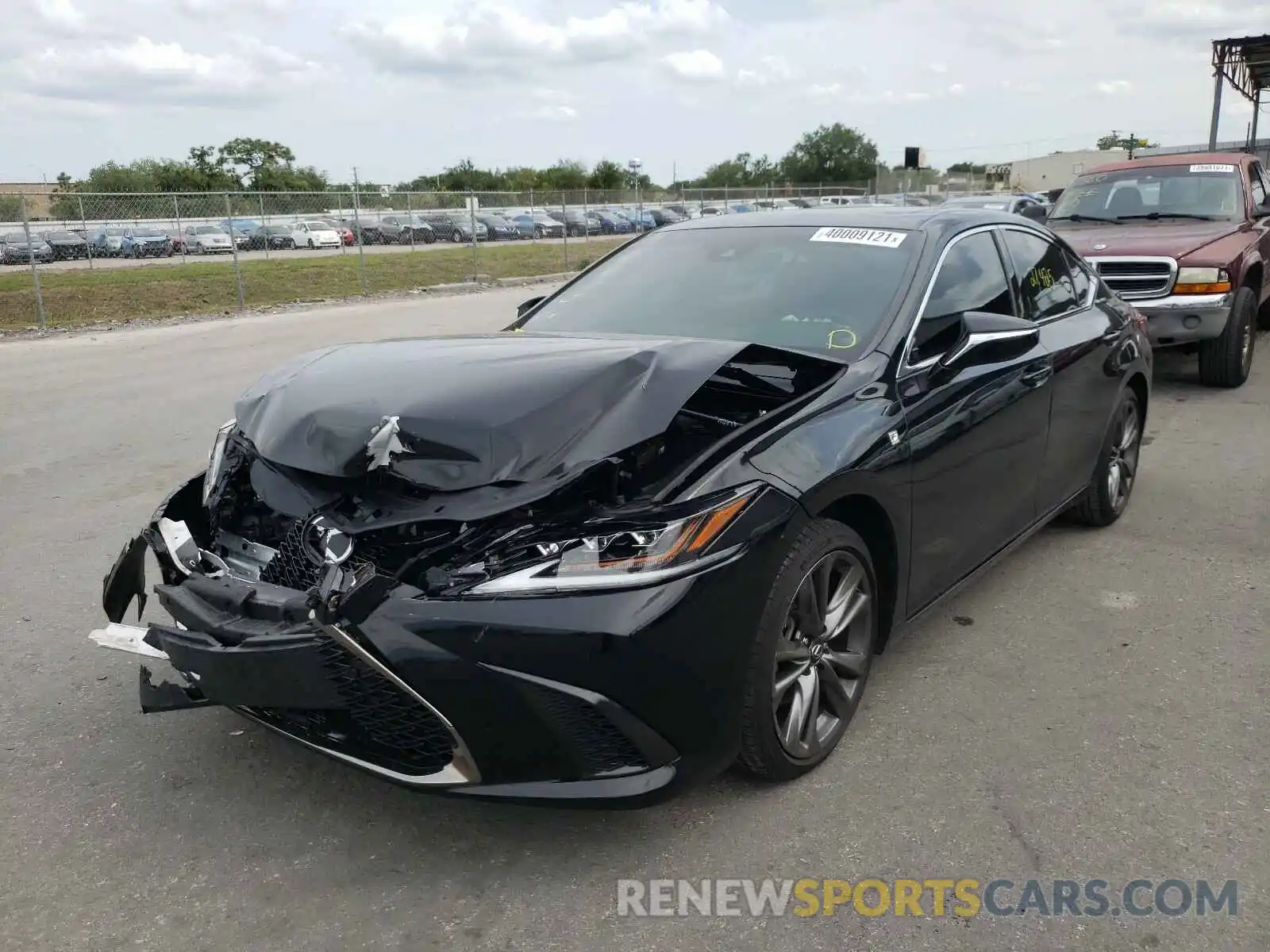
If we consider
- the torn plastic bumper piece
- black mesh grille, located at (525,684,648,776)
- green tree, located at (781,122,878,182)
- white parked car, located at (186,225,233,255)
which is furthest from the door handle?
green tree, located at (781,122,878,182)

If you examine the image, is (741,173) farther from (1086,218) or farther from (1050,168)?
(1086,218)

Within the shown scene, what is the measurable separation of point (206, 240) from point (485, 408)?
26.7 m

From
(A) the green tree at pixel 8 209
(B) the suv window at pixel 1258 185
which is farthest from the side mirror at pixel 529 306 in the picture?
(A) the green tree at pixel 8 209

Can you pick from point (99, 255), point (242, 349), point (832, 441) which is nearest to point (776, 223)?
point (832, 441)

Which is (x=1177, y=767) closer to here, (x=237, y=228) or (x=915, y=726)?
(x=915, y=726)

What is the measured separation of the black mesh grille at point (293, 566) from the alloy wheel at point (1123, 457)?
13.0 feet

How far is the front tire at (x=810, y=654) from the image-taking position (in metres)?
2.76

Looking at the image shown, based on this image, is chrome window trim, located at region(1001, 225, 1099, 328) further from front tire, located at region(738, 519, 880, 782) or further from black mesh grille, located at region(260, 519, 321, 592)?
black mesh grille, located at region(260, 519, 321, 592)

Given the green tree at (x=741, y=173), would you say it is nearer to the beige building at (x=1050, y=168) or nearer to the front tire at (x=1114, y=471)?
the beige building at (x=1050, y=168)

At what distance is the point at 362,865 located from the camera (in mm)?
2727

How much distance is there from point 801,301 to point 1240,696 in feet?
6.63

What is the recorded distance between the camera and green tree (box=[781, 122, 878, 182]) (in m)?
89.2

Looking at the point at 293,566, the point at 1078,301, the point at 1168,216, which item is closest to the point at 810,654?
the point at 293,566

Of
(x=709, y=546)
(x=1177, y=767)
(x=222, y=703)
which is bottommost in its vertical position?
(x=1177, y=767)
